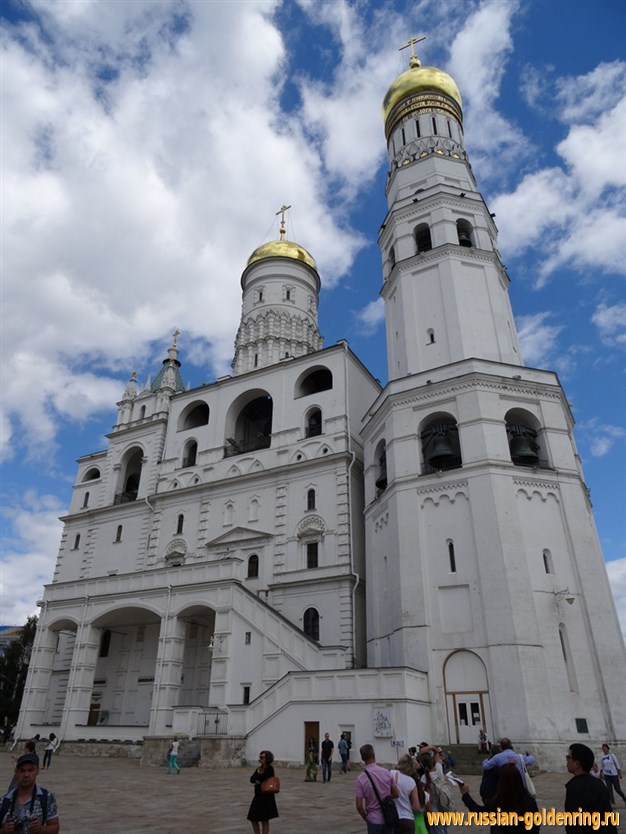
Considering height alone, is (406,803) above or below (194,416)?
below

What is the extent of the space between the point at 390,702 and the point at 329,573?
8579mm

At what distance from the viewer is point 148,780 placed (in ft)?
51.3

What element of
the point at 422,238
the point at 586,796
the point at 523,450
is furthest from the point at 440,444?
the point at 586,796

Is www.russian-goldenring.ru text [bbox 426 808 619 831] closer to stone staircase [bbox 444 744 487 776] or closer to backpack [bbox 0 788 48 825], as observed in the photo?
backpack [bbox 0 788 48 825]

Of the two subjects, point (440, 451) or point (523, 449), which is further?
point (440, 451)

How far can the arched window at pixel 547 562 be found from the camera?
2084 cm

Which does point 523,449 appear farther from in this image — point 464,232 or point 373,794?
point 373,794

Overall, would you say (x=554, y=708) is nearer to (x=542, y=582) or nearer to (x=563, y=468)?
(x=542, y=582)

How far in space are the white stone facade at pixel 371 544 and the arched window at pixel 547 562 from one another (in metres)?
0.07

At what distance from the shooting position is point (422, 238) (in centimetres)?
3067

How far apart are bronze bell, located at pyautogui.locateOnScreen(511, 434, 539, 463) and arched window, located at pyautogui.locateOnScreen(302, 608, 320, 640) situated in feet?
35.2

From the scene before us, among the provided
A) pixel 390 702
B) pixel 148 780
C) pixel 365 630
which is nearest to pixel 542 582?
pixel 390 702

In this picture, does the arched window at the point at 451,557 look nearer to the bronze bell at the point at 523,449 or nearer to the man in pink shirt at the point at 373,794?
the bronze bell at the point at 523,449

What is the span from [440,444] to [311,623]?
9669 millimetres
